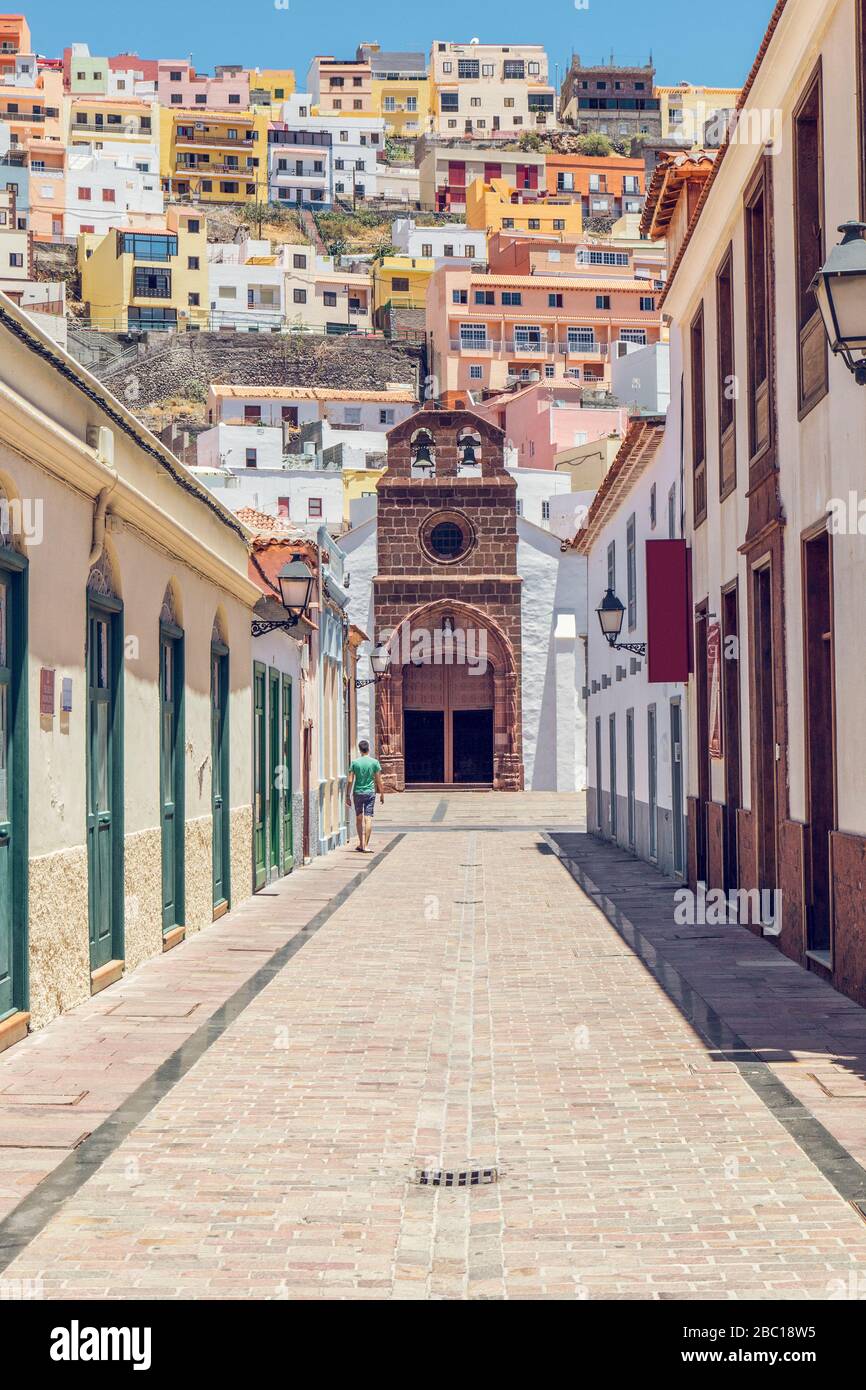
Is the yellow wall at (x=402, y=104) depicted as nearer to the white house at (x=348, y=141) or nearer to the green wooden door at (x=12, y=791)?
the white house at (x=348, y=141)

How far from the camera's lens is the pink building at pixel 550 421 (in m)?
68.5

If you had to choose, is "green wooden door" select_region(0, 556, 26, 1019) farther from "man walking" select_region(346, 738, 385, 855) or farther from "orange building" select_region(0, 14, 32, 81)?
"orange building" select_region(0, 14, 32, 81)

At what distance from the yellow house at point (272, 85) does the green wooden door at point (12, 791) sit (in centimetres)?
14588

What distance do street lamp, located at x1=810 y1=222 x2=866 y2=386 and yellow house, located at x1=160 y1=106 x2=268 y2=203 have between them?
12102cm

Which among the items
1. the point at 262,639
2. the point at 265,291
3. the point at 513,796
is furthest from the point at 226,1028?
the point at 265,291

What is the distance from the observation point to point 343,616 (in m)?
29.2

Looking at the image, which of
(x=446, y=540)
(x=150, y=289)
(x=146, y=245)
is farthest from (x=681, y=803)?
(x=146, y=245)

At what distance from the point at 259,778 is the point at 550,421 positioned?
170 ft

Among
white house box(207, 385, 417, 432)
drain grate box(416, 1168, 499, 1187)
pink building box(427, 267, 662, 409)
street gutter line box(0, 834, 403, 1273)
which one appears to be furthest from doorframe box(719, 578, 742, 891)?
pink building box(427, 267, 662, 409)

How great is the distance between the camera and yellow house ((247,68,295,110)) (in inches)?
5704

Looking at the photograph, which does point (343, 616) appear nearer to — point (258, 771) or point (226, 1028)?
point (258, 771)

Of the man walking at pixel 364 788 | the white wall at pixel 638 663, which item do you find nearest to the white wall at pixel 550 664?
the white wall at pixel 638 663

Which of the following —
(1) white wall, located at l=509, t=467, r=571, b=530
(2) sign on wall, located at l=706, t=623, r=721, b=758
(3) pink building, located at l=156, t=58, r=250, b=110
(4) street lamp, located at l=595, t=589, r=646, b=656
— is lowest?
(2) sign on wall, located at l=706, t=623, r=721, b=758
